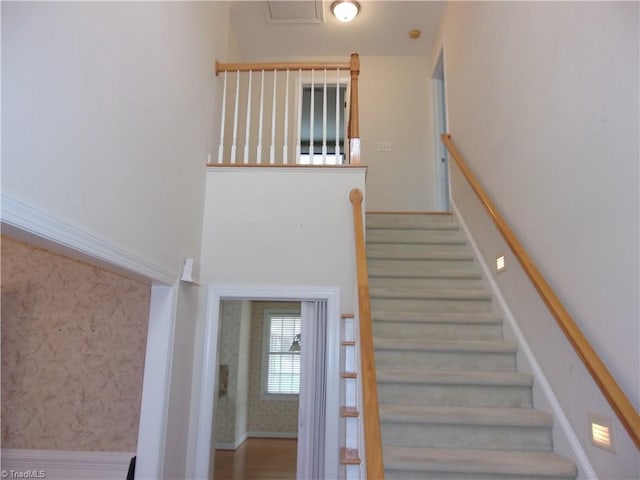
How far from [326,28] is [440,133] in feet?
6.12

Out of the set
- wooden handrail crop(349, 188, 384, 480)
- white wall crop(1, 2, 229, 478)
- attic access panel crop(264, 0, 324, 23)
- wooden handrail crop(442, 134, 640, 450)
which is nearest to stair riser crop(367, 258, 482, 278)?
wooden handrail crop(442, 134, 640, 450)

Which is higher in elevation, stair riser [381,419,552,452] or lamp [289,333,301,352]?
lamp [289,333,301,352]

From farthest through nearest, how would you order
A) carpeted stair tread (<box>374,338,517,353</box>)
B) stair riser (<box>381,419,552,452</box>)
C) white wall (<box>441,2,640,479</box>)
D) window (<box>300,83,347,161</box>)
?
window (<box>300,83,347,161</box>) < carpeted stair tread (<box>374,338,517,353</box>) < stair riser (<box>381,419,552,452</box>) < white wall (<box>441,2,640,479</box>)

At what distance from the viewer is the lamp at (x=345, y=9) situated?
15.8ft

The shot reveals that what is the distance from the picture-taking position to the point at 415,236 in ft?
13.9

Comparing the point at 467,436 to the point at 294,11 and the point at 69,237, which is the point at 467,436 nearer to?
the point at 69,237

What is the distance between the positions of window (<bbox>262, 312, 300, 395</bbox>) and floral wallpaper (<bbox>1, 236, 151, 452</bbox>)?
5.08m

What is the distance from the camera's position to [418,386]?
104 inches

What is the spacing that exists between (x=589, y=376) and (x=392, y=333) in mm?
1293

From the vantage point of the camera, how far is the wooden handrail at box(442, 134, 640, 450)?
1.60 metres

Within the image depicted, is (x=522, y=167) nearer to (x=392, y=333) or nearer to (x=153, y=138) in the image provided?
(x=392, y=333)

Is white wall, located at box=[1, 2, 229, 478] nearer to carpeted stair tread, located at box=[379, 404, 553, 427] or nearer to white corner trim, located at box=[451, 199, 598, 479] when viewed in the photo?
carpeted stair tread, located at box=[379, 404, 553, 427]

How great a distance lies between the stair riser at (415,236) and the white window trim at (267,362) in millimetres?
4422

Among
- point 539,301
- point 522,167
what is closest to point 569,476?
point 539,301
